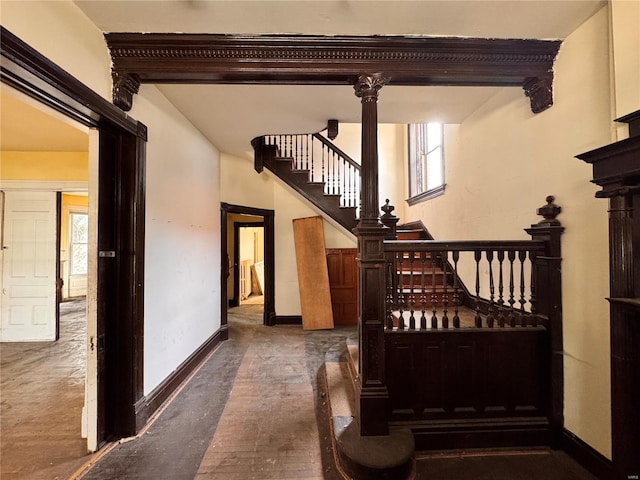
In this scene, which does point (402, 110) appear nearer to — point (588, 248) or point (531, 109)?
point (531, 109)

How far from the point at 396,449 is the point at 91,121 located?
282 centimetres

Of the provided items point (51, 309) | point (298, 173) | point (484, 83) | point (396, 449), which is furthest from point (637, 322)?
point (51, 309)

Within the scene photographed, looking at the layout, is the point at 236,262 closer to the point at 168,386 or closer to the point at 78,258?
the point at 78,258

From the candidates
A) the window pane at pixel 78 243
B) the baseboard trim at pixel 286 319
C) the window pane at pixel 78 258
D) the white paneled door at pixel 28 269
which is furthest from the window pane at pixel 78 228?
the baseboard trim at pixel 286 319

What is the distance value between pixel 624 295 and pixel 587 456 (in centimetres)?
106

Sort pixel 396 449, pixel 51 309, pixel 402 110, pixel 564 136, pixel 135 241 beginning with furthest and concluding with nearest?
pixel 51 309 → pixel 402 110 → pixel 135 241 → pixel 564 136 → pixel 396 449

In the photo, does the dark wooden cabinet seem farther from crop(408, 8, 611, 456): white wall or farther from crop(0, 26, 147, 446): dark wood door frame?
crop(0, 26, 147, 446): dark wood door frame

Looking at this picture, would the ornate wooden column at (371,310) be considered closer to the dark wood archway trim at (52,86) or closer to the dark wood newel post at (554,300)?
the dark wood newel post at (554,300)

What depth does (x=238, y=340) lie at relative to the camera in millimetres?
4094

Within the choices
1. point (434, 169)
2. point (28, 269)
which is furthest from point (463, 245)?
point (28, 269)

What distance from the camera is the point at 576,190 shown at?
1760 millimetres

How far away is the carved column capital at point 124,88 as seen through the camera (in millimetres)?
1877

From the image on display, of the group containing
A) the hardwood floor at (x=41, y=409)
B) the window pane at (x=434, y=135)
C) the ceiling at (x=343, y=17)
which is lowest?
the hardwood floor at (x=41, y=409)

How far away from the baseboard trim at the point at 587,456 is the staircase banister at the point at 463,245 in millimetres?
1205
